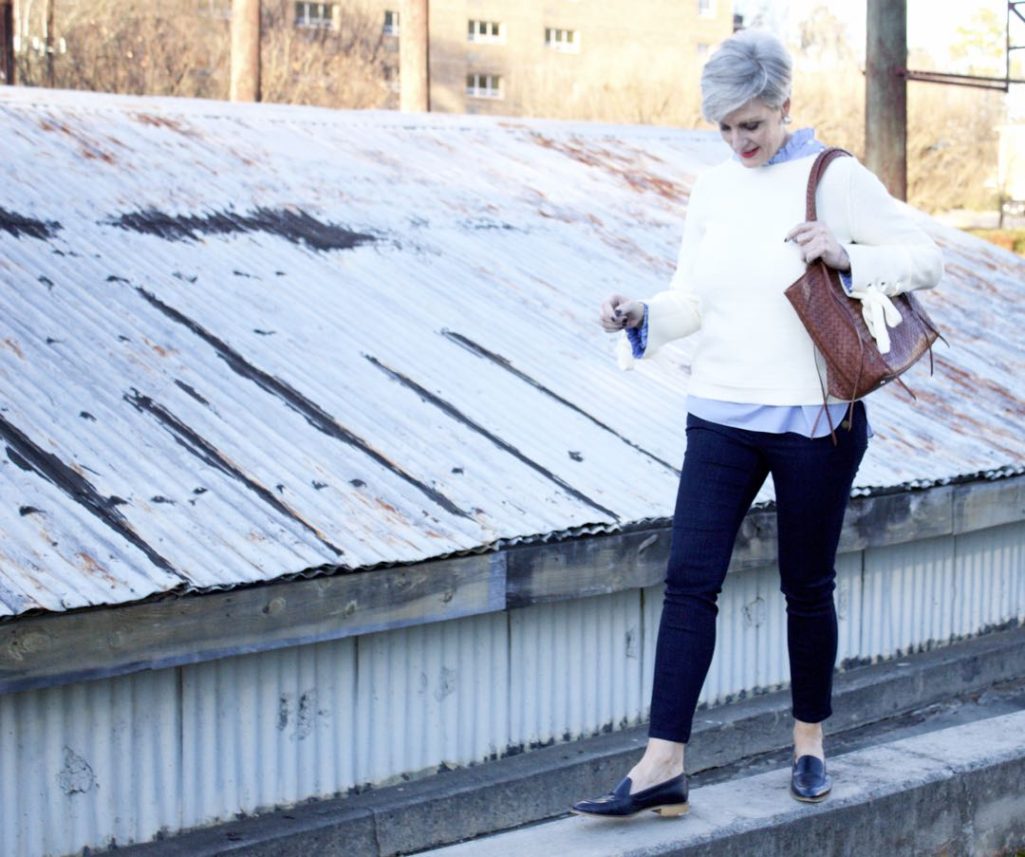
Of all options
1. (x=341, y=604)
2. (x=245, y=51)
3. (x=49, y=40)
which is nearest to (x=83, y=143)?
(x=341, y=604)

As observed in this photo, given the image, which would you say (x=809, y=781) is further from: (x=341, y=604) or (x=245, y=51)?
(x=245, y=51)

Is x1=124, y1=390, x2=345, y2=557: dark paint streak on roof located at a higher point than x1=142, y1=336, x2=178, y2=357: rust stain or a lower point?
lower

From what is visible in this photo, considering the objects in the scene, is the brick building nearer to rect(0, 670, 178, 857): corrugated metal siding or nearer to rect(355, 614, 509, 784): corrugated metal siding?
rect(355, 614, 509, 784): corrugated metal siding

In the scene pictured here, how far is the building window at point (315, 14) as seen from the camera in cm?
4528

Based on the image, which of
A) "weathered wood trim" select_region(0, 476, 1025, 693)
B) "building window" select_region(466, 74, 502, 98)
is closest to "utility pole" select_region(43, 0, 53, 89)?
"building window" select_region(466, 74, 502, 98)

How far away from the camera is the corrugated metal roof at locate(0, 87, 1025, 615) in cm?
471

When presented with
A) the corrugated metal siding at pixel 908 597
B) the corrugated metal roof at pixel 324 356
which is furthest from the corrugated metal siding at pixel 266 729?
the corrugated metal siding at pixel 908 597

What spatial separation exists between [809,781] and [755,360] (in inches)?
45.2

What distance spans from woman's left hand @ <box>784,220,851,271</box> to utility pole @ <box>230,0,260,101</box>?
13.7m

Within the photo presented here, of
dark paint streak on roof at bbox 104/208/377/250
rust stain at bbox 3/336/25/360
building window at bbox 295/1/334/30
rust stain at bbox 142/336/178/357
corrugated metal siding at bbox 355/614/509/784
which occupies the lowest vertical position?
corrugated metal siding at bbox 355/614/509/784

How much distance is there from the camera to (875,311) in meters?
3.68

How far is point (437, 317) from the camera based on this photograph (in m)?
6.87

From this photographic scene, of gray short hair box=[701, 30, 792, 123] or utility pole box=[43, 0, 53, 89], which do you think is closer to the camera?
gray short hair box=[701, 30, 792, 123]

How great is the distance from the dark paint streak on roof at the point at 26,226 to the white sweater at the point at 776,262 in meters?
3.56
